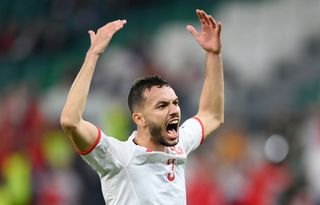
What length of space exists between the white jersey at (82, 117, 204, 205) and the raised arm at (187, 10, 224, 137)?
2.46ft

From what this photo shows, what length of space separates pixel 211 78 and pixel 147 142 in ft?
2.74

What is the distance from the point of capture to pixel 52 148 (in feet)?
39.8

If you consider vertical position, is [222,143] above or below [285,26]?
below

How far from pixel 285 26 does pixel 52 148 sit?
3546mm

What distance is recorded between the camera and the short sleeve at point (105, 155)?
4895mm

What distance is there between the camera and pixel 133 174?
503 centimetres

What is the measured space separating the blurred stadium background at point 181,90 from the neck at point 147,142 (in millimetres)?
3262

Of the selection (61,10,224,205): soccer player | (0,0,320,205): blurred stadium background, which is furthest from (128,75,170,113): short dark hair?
(0,0,320,205): blurred stadium background

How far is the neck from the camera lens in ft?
17.1

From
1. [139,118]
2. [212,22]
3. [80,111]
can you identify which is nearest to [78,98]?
[80,111]

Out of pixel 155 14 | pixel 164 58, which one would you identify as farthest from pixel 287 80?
pixel 155 14

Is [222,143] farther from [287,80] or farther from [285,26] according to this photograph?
[285,26]

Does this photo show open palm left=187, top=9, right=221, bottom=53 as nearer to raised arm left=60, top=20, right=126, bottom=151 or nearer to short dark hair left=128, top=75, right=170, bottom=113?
short dark hair left=128, top=75, right=170, bottom=113

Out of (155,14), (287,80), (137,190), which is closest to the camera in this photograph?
(137,190)
